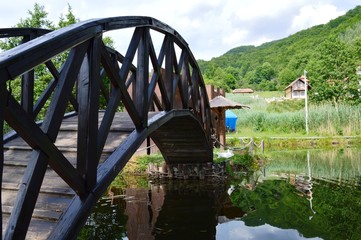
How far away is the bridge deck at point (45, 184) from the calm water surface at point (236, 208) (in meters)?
3.54

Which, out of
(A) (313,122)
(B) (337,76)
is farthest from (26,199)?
(B) (337,76)

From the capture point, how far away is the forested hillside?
36.1m

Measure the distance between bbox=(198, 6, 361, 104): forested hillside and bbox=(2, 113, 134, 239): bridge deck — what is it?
33.5 metres

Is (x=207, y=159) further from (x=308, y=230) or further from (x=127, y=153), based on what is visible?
Result: (x=127, y=153)

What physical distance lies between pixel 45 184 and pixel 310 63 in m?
55.4

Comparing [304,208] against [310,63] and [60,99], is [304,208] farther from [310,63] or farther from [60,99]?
[310,63]

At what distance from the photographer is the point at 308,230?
8.28 meters

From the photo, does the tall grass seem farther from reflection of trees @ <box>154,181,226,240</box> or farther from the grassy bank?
reflection of trees @ <box>154,181,226,240</box>

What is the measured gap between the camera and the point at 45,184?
390cm

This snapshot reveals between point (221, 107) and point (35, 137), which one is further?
point (221, 107)

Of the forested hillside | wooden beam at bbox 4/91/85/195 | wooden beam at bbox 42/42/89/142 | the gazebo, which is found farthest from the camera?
the forested hillside

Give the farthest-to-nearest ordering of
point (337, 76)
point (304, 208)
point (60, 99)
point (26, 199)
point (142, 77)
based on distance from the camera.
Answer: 1. point (337, 76)
2. point (304, 208)
3. point (142, 77)
4. point (60, 99)
5. point (26, 199)

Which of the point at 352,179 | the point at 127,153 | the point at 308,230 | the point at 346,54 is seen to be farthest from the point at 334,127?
the point at 127,153

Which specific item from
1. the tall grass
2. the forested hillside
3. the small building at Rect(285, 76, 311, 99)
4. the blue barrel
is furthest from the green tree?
the small building at Rect(285, 76, 311, 99)
